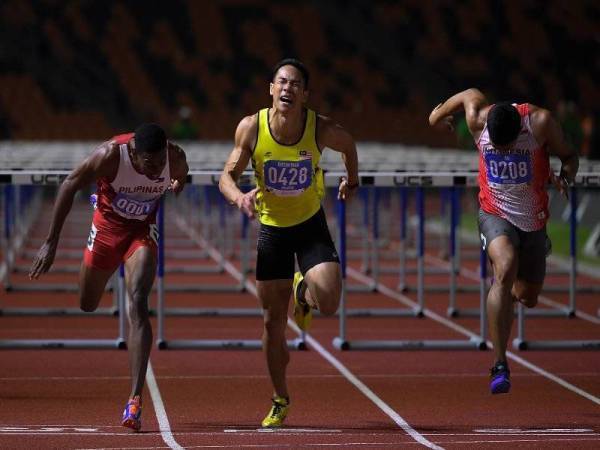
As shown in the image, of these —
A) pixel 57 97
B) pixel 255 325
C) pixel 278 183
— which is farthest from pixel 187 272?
pixel 57 97

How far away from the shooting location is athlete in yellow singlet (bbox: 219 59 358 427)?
800cm

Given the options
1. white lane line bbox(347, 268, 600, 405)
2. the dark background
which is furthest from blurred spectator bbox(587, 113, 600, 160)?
the dark background

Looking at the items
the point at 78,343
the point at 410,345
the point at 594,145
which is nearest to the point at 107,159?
the point at 78,343

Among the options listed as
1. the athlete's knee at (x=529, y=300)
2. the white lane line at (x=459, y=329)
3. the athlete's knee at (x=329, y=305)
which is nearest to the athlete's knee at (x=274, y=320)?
the athlete's knee at (x=329, y=305)

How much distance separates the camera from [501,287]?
873 cm

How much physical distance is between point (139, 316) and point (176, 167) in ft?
2.80

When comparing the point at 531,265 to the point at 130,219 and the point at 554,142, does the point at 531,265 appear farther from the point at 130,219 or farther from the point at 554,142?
the point at 130,219

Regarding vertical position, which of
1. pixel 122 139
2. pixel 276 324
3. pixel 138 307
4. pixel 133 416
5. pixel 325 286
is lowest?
pixel 133 416

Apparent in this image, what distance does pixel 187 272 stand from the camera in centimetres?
1869

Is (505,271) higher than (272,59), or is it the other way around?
(272,59)

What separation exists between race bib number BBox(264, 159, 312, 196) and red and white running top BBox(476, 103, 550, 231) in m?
1.21

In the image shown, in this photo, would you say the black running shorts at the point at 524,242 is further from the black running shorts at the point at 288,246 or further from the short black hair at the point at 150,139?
the short black hair at the point at 150,139

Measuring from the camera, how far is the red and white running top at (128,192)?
8.24 m

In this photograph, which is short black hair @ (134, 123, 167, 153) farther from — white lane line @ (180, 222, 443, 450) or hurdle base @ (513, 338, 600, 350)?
hurdle base @ (513, 338, 600, 350)
